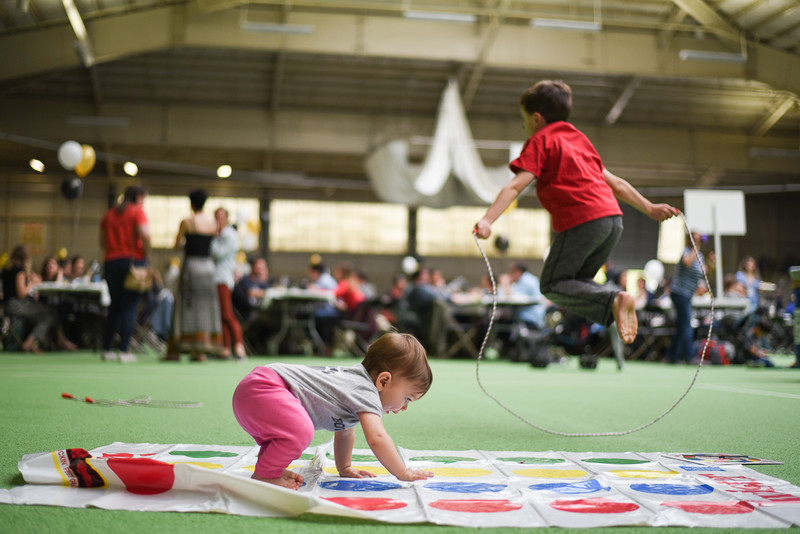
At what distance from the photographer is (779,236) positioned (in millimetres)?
22531

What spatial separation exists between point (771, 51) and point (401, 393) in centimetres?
1491

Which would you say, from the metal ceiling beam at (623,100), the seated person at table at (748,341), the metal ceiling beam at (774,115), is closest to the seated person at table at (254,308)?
the seated person at table at (748,341)

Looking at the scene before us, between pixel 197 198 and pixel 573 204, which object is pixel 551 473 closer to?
pixel 573 204

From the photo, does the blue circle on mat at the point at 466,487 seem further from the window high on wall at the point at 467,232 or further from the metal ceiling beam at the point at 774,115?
the window high on wall at the point at 467,232

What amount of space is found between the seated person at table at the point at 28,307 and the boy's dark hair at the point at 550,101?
7.20 meters

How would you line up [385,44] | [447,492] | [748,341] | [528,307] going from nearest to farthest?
[447,492] < [748,341] < [528,307] < [385,44]

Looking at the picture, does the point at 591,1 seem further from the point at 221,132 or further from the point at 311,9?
the point at 221,132

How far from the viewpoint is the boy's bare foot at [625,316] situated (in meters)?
2.49

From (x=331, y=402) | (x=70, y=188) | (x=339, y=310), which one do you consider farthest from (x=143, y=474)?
(x=70, y=188)

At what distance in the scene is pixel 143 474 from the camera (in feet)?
5.10

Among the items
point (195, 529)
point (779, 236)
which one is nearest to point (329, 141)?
point (779, 236)

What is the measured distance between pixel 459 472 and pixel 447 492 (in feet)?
0.81

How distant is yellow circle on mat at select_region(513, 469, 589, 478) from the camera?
1.83 meters

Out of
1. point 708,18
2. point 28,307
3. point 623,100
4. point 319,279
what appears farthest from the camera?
point 623,100
